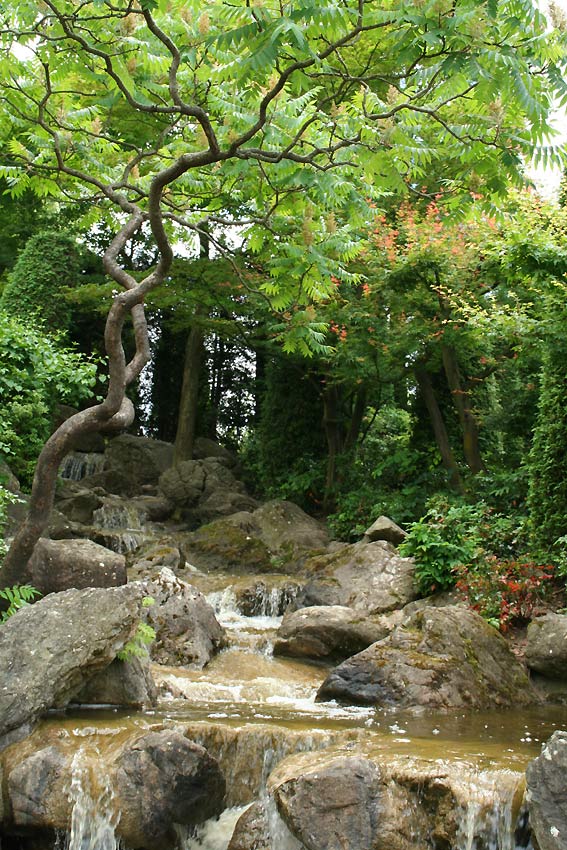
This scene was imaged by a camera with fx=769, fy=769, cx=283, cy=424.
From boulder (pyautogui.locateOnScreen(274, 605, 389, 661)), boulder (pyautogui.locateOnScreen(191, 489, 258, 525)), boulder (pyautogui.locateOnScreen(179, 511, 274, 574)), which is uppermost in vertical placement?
boulder (pyautogui.locateOnScreen(191, 489, 258, 525))

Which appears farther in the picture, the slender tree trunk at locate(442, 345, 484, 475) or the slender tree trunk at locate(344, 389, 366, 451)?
the slender tree trunk at locate(344, 389, 366, 451)

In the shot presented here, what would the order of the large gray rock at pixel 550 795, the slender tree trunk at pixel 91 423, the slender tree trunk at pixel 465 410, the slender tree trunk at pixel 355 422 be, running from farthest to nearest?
the slender tree trunk at pixel 355 422 → the slender tree trunk at pixel 465 410 → the slender tree trunk at pixel 91 423 → the large gray rock at pixel 550 795

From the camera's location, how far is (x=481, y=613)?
9.71 m

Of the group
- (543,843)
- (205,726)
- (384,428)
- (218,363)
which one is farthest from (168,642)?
(218,363)

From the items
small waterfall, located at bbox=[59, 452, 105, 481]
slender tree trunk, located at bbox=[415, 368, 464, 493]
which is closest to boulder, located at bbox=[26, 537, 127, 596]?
slender tree trunk, located at bbox=[415, 368, 464, 493]

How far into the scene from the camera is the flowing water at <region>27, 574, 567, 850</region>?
511 cm

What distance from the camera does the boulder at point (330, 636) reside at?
31.3 ft

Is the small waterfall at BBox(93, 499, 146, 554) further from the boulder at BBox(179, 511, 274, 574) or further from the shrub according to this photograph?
the shrub

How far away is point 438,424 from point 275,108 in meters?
10.2

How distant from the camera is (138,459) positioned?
21.7 metres

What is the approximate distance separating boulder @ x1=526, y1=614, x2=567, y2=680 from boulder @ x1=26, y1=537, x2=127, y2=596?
491cm

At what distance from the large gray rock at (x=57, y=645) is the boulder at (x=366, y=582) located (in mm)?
4792

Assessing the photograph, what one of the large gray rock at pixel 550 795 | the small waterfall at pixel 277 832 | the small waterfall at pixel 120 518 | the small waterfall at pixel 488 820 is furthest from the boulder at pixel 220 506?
the large gray rock at pixel 550 795

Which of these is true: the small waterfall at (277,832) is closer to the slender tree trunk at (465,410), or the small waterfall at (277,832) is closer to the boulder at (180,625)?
the boulder at (180,625)
